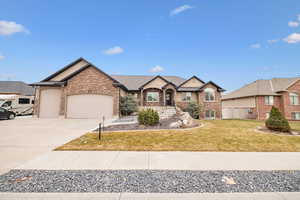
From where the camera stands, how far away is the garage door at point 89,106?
51.6ft

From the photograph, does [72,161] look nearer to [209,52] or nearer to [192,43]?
[192,43]

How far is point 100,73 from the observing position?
52.9 ft

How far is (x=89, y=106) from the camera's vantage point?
52.0 feet

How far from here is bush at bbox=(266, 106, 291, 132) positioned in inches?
342

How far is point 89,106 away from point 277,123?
17681 mm

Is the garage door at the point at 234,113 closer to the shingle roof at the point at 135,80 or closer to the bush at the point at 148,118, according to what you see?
the shingle roof at the point at 135,80

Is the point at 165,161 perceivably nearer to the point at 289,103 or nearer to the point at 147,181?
the point at 147,181

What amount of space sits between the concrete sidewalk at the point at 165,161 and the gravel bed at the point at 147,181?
29 cm

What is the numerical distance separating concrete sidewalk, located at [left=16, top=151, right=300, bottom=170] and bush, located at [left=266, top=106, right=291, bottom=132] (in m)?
4.84

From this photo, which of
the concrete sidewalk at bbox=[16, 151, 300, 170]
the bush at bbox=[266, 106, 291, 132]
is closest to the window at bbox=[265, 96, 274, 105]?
the bush at bbox=[266, 106, 291, 132]

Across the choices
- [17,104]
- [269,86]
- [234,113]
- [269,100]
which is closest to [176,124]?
[234,113]

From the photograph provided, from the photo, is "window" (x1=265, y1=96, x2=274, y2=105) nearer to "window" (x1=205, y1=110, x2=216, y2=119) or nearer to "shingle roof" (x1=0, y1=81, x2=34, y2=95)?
"window" (x1=205, y1=110, x2=216, y2=119)

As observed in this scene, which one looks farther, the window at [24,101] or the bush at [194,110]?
the window at [24,101]

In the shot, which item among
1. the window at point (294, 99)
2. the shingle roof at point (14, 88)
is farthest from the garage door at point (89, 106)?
the window at point (294, 99)
